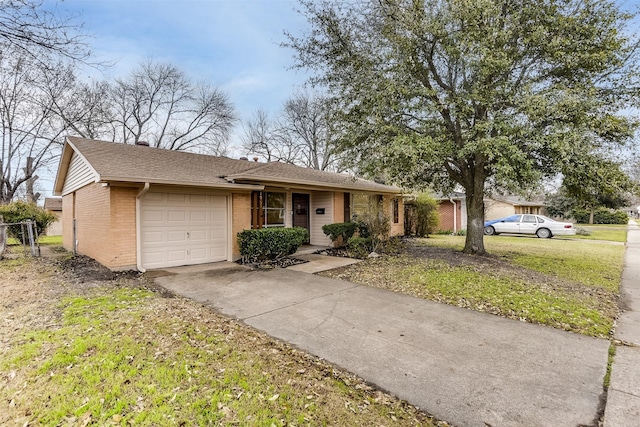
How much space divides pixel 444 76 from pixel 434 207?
31.3 feet

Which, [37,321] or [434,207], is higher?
[434,207]

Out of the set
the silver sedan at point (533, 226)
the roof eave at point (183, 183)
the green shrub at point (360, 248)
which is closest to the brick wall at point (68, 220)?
the roof eave at point (183, 183)

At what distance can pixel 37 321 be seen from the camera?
4344 millimetres

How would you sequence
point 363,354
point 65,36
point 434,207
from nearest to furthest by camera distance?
point 363,354, point 65,36, point 434,207

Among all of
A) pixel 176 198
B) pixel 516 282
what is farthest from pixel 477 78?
pixel 176 198

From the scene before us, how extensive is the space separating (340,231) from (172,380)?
9416 millimetres

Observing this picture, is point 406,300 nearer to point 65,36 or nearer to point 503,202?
point 65,36

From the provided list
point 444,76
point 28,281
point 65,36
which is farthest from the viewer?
point 444,76

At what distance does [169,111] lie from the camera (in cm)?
2605

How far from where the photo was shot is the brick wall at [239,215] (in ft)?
30.6

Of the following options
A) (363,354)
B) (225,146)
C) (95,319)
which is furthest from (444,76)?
(225,146)

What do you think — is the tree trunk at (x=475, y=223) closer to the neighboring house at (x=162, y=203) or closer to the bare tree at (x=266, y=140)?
the neighboring house at (x=162, y=203)

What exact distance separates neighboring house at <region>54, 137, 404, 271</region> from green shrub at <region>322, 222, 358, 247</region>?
89cm

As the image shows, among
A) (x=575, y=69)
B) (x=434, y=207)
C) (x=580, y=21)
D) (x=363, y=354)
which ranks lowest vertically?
(x=363, y=354)
